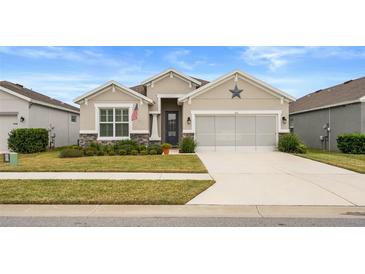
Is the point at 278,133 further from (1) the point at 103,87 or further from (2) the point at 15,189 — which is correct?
(2) the point at 15,189

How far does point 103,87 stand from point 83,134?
10.5 ft

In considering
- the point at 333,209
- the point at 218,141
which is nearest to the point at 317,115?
the point at 218,141

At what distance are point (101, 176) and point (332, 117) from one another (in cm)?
1812

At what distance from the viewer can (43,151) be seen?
19.6 metres

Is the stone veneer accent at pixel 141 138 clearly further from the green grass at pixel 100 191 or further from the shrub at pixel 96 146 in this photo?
the green grass at pixel 100 191

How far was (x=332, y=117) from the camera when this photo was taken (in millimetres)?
21922

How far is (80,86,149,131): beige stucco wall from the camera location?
19.3m

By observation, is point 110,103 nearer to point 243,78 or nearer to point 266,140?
point 243,78

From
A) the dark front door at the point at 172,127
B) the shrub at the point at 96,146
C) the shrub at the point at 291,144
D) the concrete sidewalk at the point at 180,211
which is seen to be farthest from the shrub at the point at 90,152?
the shrub at the point at 291,144

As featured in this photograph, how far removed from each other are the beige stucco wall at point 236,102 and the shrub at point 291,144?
939 millimetres

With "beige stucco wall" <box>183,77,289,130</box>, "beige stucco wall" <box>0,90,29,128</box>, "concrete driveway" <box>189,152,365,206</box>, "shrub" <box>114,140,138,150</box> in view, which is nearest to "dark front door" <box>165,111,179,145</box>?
"beige stucco wall" <box>183,77,289,130</box>

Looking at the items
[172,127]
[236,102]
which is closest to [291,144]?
[236,102]

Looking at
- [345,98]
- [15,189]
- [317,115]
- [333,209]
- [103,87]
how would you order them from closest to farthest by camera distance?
1. [333,209]
2. [15,189]
3. [103,87]
4. [345,98]
5. [317,115]

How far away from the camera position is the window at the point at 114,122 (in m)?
19.5
